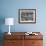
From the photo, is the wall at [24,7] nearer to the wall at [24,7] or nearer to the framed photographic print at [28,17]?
the wall at [24,7]

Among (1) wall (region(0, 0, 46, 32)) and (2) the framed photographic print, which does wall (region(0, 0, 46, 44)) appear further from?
(2) the framed photographic print

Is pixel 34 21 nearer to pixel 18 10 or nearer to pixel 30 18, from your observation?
pixel 30 18

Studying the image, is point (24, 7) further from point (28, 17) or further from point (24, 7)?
point (28, 17)

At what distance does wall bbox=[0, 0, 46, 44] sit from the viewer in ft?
14.6

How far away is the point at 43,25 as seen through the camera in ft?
14.8

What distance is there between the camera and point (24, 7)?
4.44 m

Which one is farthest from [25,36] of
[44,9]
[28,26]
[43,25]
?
[44,9]

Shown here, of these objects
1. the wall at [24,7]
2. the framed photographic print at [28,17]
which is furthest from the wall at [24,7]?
the framed photographic print at [28,17]

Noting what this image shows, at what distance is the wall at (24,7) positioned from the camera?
14.6ft

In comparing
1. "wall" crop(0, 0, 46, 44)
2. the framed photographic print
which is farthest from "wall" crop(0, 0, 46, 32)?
the framed photographic print

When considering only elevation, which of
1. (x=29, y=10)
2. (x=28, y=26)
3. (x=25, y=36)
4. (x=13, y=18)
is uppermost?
(x=29, y=10)

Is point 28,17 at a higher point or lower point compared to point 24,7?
lower

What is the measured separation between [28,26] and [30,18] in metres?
0.29

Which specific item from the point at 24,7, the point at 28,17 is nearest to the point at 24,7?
the point at 24,7
